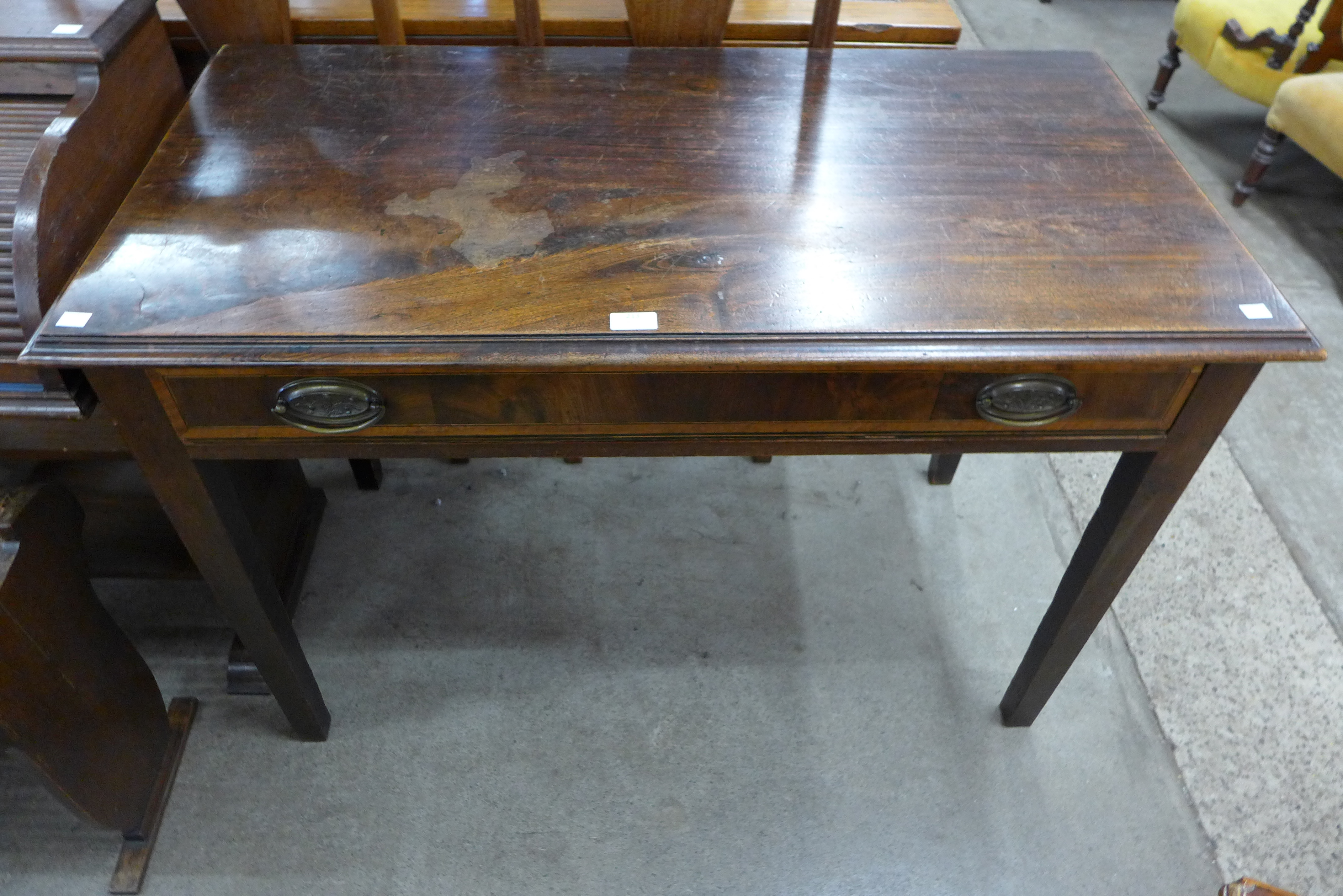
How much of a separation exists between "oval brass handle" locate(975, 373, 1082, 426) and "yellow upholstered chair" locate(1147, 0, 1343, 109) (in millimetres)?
2380

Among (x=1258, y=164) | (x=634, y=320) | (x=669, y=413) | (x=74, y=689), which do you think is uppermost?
(x=634, y=320)

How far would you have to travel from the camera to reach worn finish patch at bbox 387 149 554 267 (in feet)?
3.42

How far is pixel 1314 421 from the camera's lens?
6.97 feet

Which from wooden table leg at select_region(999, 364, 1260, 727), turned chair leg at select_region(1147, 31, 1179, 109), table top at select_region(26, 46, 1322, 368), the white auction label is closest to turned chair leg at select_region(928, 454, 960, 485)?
A: wooden table leg at select_region(999, 364, 1260, 727)

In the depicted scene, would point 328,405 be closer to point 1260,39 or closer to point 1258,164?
point 1258,164

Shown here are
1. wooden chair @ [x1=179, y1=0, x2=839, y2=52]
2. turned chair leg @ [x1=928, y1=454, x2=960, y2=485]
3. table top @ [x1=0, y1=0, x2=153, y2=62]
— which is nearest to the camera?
table top @ [x1=0, y1=0, x2=153, y2=62]

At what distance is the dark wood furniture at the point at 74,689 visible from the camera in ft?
3.72

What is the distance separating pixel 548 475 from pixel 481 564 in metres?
0.27

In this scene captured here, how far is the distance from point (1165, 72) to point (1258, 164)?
0.61 meters

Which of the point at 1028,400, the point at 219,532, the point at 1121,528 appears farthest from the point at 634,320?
the point at 1121,528

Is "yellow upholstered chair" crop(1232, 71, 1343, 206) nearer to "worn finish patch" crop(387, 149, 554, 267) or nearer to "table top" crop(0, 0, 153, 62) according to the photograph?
"worn finish patch" crop(387, 149, 554, 267)

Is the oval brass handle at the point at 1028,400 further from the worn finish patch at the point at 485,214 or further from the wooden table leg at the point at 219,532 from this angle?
the wooden table leg at the point at 219,532

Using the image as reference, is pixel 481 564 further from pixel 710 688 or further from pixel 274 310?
pixel 274 310

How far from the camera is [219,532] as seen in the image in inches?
44.7
